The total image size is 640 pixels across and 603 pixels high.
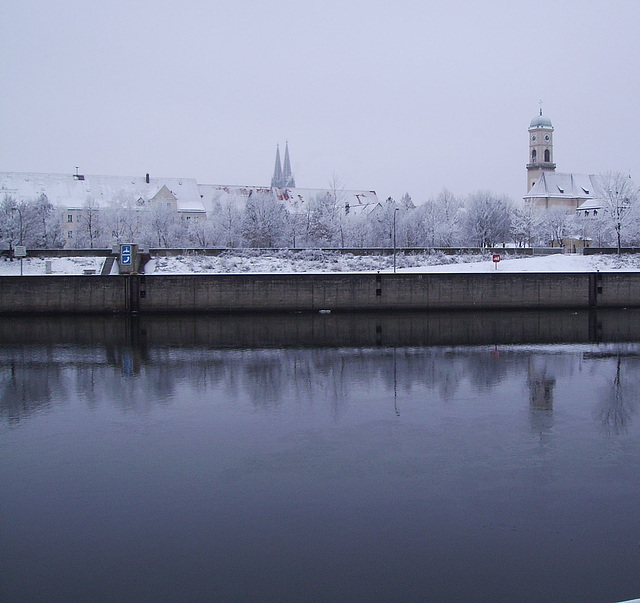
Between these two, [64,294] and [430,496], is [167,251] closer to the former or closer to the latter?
[64,294]

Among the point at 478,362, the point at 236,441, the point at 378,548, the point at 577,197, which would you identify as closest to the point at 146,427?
A: the point at 236,441

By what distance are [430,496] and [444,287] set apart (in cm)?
3273

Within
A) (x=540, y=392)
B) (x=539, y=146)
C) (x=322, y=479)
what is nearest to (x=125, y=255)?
(x=540, y=392)

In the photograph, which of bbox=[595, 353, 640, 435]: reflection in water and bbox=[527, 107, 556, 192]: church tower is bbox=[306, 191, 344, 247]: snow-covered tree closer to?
bbox=[595, 353, 640, 435]: reflection in water

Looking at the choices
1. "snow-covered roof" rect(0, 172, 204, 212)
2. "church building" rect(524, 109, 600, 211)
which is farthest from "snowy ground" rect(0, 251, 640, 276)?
"church building" rect(524, 109, 600, 211)

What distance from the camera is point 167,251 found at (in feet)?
166

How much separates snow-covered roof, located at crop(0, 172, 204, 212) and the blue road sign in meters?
36.0

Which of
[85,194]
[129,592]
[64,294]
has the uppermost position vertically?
[85,194]

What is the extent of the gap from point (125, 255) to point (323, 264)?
1338cm

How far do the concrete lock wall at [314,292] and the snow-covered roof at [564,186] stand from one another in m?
63.1

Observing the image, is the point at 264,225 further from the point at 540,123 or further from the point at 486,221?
the point at 540,123

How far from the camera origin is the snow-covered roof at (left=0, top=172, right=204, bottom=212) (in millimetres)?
84812

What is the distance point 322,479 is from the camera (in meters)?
13.8

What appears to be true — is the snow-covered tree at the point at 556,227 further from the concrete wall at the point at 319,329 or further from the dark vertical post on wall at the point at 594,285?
the concrete wall at the point at 319,329
